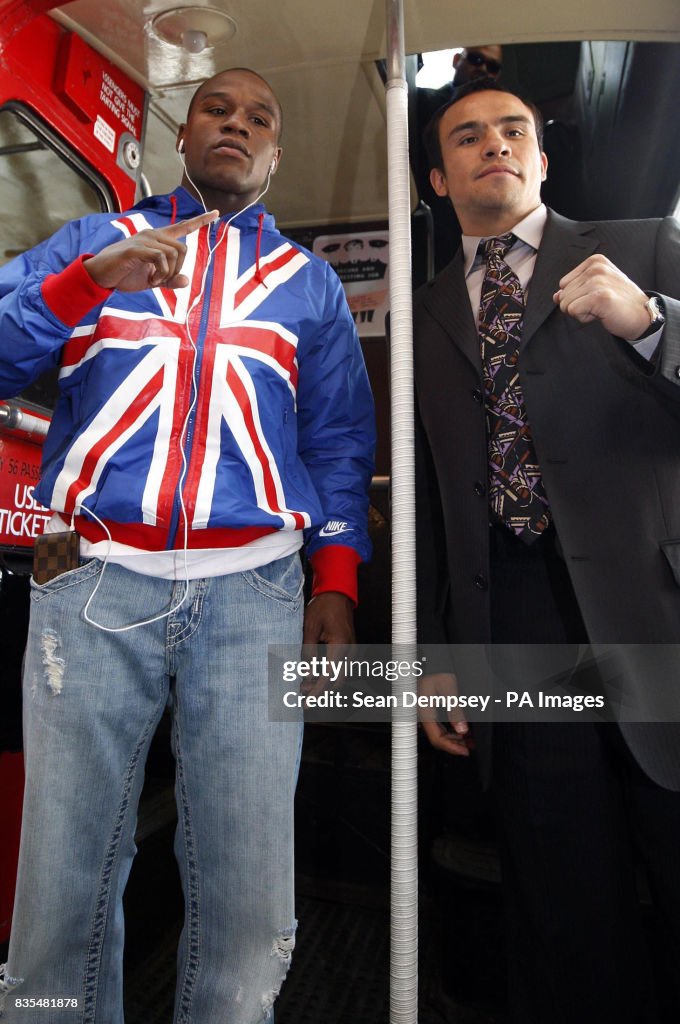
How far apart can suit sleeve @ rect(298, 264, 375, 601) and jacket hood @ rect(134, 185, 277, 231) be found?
0.60ft

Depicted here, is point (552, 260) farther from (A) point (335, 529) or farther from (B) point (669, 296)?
(A) point (335, 529)

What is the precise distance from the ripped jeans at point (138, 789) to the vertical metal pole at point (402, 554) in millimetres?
178

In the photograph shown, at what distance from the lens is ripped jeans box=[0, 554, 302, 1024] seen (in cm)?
115

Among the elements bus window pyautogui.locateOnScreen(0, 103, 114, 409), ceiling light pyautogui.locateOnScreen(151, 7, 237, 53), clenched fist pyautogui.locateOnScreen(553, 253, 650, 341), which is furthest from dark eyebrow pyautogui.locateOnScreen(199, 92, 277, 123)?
clenched fist pyautogui.locateOnScreen(553, 253, 650, 341)

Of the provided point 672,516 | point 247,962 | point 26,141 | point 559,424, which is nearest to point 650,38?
point 559,424

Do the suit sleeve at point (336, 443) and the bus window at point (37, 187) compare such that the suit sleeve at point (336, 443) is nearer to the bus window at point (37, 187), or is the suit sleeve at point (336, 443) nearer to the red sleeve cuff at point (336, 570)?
the red sleeve cuff at point (336, 570)

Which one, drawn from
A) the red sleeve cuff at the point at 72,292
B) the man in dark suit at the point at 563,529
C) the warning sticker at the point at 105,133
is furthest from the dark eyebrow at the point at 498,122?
the warning sticker at the point at 105,133

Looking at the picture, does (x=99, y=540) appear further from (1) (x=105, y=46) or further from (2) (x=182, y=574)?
(1) (x=105, y=46)

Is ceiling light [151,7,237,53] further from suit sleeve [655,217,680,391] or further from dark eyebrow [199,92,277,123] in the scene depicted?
suit sleeve [655,217,680,391]

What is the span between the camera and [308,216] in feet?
10.4

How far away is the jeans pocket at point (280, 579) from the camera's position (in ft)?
4.18

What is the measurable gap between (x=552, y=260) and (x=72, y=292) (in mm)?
873

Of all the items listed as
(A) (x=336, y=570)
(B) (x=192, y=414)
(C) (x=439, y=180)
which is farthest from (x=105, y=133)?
(A) (x=336, y=570)

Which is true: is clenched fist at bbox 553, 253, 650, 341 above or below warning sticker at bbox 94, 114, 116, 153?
below
